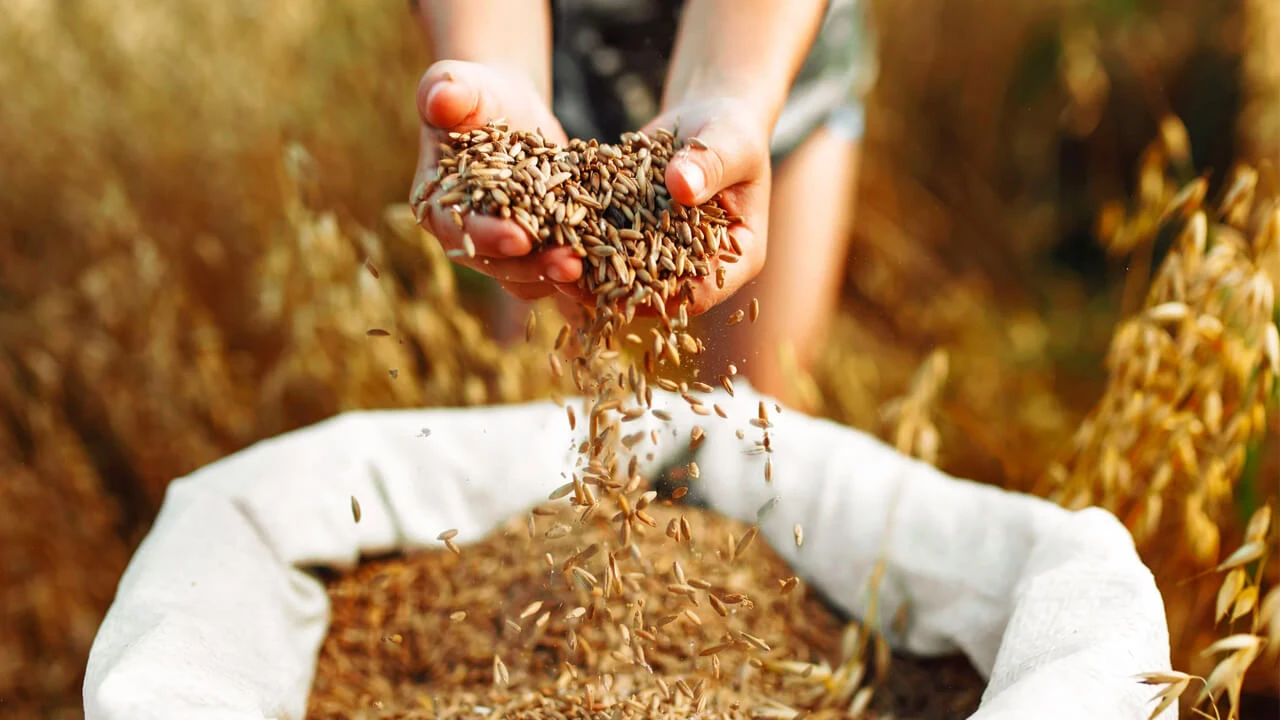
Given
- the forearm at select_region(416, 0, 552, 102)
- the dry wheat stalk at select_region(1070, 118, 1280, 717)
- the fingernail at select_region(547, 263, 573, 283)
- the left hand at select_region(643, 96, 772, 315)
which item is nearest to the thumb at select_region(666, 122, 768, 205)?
the left hand at select_region(643, 96, 772, 315)

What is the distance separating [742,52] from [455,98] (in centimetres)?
32

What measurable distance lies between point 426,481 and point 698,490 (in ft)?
1.03

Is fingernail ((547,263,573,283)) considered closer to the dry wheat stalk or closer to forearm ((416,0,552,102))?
forearm ((416,0,552,102))

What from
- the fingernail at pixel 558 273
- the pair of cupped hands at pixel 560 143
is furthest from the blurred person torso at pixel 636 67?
the fingernail at pixel 558 273

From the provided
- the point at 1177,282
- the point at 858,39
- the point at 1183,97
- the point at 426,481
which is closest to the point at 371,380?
the point at 426,481

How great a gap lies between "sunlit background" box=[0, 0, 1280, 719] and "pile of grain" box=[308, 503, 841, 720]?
0.28 m

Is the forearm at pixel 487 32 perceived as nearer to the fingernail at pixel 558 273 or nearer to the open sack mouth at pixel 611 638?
the fingernail at pixel 558 273

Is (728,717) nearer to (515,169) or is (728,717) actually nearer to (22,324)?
(515,169)

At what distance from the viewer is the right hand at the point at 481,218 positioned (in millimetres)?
765

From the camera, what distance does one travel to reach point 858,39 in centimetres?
136

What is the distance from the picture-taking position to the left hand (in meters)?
0.77

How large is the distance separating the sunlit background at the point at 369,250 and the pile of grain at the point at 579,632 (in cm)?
28

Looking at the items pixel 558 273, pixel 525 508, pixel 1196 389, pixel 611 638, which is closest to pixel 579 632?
pixel 611 638

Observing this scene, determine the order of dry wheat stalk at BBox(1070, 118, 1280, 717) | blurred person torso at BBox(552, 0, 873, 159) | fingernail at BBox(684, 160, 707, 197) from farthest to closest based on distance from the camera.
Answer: blurred person torso at BBox(552, 0, 873, 159) → dry wheat stalk at BBox(1070, 118, 1280, 717) → fingernail at BBox(684, 160, 707, 197)
